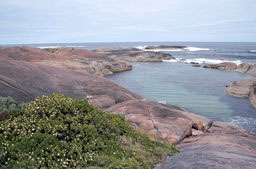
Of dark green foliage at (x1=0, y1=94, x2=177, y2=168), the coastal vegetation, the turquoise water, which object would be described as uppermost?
the coastal vegetation

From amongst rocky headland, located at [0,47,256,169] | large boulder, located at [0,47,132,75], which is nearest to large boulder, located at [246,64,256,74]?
large boulder, located at [0,47,132,75]

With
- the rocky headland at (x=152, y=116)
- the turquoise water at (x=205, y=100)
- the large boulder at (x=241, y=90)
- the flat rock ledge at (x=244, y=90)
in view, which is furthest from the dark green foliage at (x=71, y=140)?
the large boulder at (x=241, y=90)

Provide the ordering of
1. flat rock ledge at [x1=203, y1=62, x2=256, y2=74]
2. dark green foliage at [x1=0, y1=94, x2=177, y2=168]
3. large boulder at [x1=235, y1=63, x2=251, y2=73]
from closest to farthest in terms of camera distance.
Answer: dark green foliage at [x1=0, y1=94, x2=177, y2=168] → flat rock ledge at [x1=203, y1=62, x2=256, y2=74] → large boulder at [x1=235, y1=63, x2=251, y2=73]

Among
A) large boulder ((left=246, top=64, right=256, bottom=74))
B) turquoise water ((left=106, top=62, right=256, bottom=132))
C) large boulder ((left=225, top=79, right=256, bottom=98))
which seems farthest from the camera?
large boulder ((left=246, top=64, right=256, bottom=74))

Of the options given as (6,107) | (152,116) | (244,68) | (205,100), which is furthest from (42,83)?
(244,68)

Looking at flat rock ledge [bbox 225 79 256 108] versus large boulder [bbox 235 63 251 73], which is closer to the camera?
flat rock ledge [bbox 225 79 256 108]

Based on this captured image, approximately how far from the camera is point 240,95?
70.4 ft

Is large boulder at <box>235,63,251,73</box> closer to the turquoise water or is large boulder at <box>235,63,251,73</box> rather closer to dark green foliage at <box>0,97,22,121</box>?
the turquoise water

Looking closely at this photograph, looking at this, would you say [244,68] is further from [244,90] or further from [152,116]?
[152,116]

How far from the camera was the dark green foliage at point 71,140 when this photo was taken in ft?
15.1

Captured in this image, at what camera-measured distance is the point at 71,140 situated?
538 cm

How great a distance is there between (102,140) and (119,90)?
7.32m

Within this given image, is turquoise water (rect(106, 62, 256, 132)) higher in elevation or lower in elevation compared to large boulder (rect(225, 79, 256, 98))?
lower

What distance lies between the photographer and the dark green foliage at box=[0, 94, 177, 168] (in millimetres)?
4613
